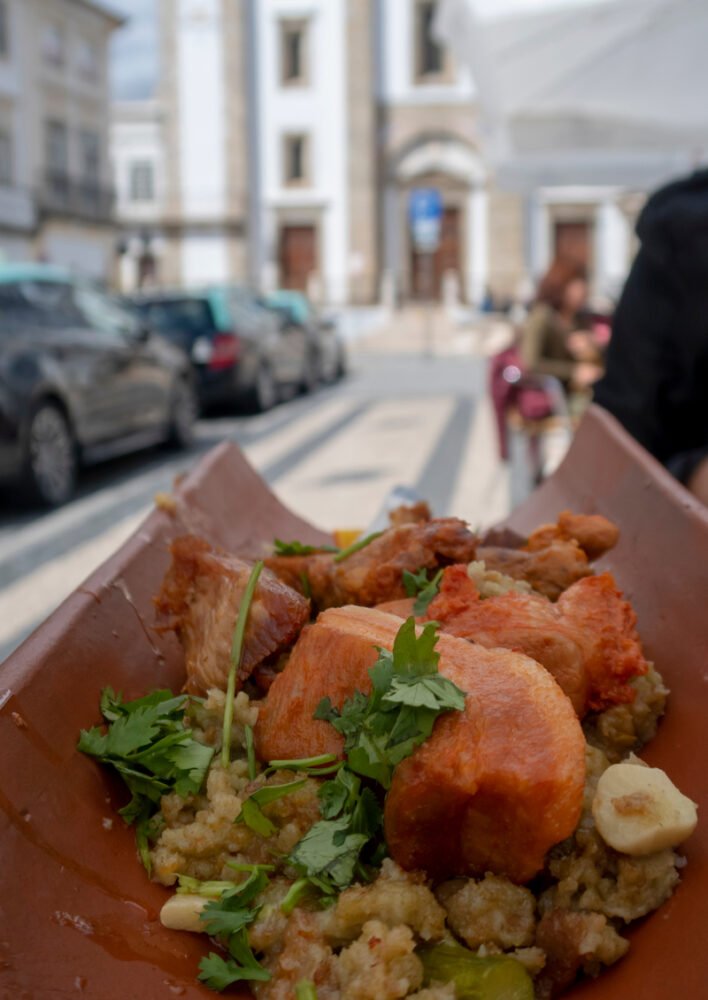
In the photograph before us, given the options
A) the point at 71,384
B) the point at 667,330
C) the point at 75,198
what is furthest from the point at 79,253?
the point at 667,330

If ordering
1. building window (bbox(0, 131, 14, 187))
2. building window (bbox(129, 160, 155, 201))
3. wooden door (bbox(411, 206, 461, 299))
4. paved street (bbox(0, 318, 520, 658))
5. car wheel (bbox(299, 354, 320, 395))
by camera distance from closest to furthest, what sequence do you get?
paved street (bbox(0, 318, 520, 658)) → car wheel (bbox(299, 354, 320, 395)) → building window (bbox(0, 131, 14, 187)) → wooden door (bbox(411, 206, 461, 299)) → building window (bbox(129, 160, 155, 201))

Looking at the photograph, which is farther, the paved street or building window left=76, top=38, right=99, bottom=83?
building window left=76, top=38, right=99, bottom=83

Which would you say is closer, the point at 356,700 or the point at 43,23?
the point at 356,700

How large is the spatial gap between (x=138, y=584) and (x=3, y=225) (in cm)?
4173

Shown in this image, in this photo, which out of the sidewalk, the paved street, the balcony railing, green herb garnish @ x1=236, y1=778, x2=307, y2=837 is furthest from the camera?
the balcony railing

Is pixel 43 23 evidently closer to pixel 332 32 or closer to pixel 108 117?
pixel 108 117

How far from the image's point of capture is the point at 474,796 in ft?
4.20

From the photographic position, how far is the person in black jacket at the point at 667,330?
274 centimetres

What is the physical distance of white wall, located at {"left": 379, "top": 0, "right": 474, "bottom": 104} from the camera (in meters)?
45.3

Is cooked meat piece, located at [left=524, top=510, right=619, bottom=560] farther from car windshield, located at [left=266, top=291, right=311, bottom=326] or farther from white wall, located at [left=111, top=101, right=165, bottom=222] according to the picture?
white wall, located at [left=111, top=101, right=165, bottom=222]

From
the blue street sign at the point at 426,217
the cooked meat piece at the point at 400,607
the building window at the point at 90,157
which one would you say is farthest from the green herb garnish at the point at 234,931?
the building window at the point at 90,157

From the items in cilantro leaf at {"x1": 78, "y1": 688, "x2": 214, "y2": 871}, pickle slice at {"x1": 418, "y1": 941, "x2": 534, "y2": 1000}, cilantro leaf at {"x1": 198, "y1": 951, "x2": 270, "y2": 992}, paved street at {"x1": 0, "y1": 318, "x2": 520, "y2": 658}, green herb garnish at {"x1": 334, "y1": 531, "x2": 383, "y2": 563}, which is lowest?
paved street at {"x1": 0, "y1": 318, "x2": 520, "y2": 658}

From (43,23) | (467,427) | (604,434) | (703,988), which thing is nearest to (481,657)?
(703,988)

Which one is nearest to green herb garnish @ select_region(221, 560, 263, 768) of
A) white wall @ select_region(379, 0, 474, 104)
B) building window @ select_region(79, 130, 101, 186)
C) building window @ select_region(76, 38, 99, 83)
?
white wall @ select_region(379, 0, 474, 104)
